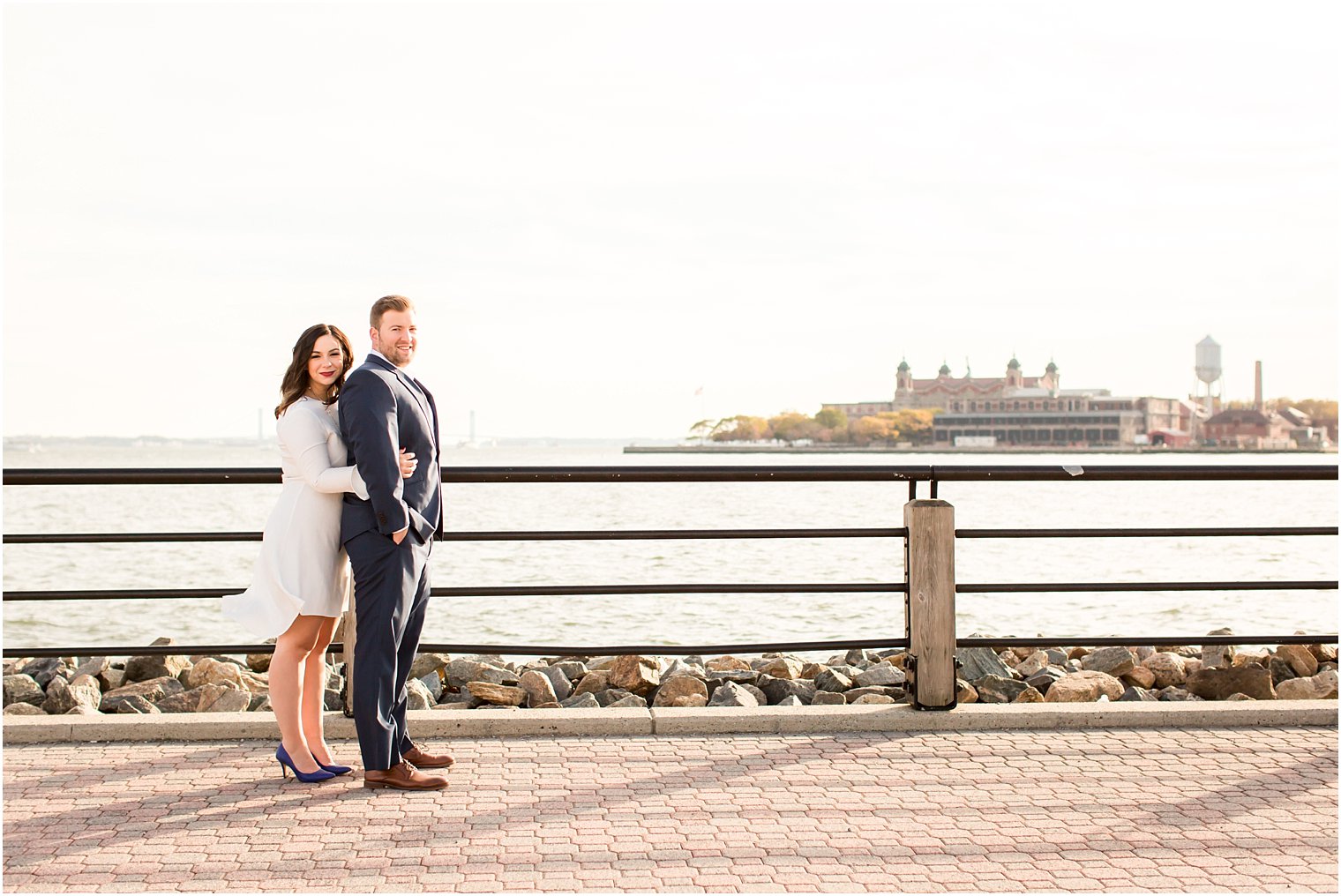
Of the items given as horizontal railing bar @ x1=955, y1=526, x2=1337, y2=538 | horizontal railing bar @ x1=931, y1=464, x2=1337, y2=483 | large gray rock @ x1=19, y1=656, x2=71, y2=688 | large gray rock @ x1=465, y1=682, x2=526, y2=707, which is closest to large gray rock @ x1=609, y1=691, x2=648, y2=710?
large gray rock @ x1=465, y1=682, x2=526, y2=707

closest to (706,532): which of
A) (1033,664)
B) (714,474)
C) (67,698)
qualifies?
(714,474)

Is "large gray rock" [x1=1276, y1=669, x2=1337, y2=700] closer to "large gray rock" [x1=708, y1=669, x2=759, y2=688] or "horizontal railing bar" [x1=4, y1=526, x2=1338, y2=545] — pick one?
"horizontal railing bar" [x1=4, y1=526, x2=1338, y2=545]

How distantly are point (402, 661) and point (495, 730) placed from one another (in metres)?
0.85

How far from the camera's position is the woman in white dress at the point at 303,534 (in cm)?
514

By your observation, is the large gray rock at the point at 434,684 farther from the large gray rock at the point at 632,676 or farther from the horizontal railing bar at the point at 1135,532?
the horizontal railing bar at the point at 1135,532

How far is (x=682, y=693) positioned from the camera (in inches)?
340

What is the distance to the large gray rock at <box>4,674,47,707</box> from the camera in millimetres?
9703

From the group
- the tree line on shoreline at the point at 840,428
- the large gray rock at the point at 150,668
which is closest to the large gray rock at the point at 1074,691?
the large gray rock at the point at 150,668

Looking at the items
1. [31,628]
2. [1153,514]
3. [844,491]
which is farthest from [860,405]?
[31,628]

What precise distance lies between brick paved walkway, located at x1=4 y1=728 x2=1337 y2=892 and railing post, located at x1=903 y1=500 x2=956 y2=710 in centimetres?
38

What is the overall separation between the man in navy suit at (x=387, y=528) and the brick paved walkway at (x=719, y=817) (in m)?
0.23

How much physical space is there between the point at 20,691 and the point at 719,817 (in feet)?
23.2

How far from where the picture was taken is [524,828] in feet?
15.6

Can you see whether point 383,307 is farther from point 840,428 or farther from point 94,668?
point 840,428
